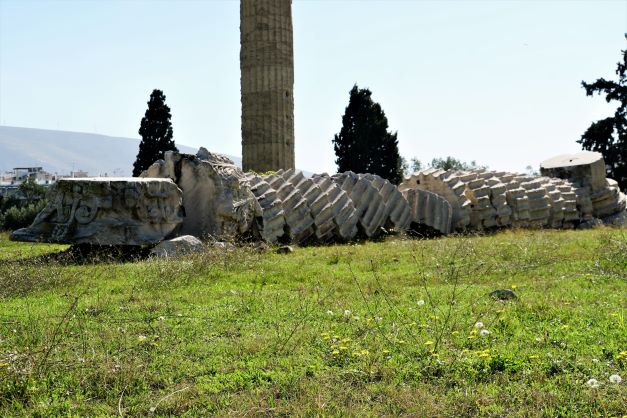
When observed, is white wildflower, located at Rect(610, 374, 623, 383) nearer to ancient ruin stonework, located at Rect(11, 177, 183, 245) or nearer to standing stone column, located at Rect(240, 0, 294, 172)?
ancient ruin stonework, located at Rect(11, 177, 183, 245)

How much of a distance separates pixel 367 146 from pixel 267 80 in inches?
511

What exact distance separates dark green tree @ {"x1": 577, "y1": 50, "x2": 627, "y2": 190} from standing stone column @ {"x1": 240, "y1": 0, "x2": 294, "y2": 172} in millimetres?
12674

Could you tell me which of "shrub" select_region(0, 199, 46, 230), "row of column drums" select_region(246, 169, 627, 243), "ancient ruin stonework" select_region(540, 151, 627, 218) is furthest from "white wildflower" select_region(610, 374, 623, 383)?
"shrub" select_region(0, 199, 46, 230)

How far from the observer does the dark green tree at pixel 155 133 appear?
26.4 metres

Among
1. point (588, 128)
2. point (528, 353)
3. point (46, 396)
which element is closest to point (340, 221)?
point (528, 353)

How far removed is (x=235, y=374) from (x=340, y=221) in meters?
8.71

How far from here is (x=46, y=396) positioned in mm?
3408

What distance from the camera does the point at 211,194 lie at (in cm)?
1046

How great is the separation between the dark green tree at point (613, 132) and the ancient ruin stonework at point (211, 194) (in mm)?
18631

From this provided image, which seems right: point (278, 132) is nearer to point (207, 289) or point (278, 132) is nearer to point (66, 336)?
point (207, 289)

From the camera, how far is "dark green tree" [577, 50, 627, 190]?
24.8 meters

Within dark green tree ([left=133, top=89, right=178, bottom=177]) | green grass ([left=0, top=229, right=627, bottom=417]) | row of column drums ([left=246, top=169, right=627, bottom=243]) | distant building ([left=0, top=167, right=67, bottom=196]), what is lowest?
green grass ([left=0, top=229, right=627, bottom=417])

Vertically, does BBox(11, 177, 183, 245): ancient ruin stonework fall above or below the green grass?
above

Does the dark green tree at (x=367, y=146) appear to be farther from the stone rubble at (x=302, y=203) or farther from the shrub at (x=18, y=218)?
the shrub at (x=18, y=218)
